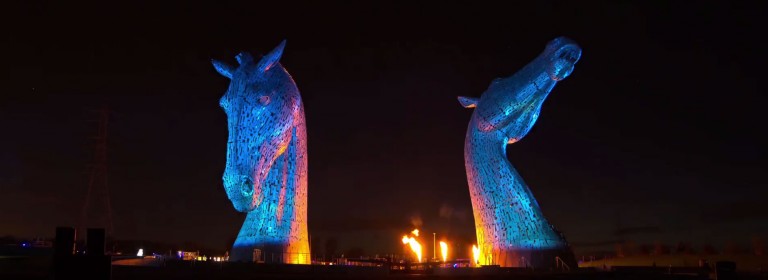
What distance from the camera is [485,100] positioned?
25.7m

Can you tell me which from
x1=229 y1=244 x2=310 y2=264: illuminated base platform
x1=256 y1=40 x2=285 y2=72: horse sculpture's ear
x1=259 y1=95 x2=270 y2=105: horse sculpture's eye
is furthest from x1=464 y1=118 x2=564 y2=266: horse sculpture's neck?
x1=259 y1=95 x2=270 y2=105: horse sculpture's eye

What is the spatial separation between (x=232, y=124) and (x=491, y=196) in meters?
9.42

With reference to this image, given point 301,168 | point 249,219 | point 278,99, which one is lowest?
point 249,219

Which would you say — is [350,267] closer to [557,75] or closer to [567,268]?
[567,268]

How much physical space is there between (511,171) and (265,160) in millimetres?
8581

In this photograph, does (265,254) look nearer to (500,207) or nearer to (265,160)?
(265,160)

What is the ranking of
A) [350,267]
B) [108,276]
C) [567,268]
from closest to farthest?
[108,276]
[350,267]
[567,268]

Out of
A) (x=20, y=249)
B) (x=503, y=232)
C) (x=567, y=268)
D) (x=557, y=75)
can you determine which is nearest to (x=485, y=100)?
(x=557, y=75)

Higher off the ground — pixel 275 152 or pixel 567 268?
pixel 275 152

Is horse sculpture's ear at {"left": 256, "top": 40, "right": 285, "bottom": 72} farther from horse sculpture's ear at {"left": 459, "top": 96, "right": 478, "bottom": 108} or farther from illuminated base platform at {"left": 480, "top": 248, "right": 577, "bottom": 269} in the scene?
illuminated base platform at {"left": 480, "top": 248, "right": 577, "bottom": 269}

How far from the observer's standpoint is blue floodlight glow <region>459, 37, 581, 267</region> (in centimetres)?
2416

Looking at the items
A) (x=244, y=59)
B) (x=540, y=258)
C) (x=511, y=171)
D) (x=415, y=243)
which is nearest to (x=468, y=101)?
(x=511, y=171)

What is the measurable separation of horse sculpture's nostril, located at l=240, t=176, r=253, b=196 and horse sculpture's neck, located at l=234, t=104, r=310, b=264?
4.34ft

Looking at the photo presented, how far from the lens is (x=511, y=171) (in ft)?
82.3
